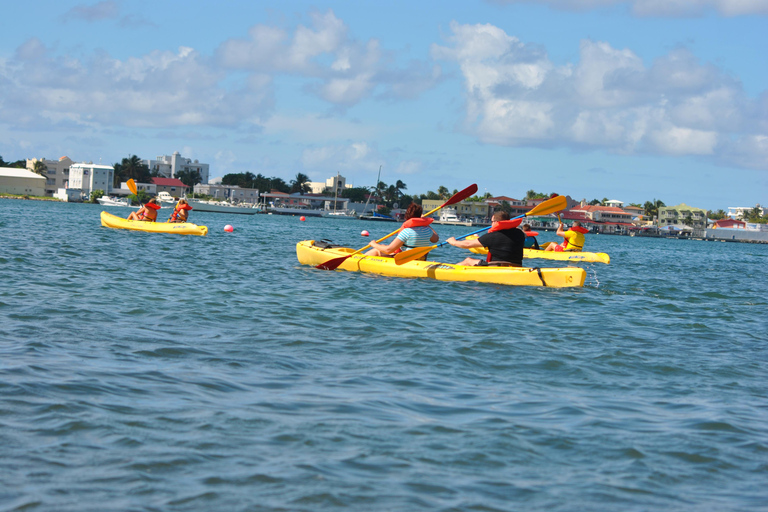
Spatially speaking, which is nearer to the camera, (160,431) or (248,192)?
(160,431)

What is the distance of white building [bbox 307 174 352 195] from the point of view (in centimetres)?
14762

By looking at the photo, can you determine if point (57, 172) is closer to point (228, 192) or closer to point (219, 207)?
point (228, 192)

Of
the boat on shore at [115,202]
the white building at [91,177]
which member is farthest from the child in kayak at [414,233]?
the white building at [91,177]

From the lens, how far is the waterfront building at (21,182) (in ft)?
366

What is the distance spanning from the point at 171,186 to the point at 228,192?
11584 millimetres

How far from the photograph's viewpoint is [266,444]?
4.18 meters

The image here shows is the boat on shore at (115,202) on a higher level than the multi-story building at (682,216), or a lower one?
lower

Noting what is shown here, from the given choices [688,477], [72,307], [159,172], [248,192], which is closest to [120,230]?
[72,307]

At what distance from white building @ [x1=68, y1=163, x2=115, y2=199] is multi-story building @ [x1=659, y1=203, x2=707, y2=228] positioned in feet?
360

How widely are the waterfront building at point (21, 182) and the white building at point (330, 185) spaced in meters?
55.1

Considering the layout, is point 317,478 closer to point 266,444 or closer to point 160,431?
point 266,444

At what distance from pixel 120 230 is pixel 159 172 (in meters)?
133

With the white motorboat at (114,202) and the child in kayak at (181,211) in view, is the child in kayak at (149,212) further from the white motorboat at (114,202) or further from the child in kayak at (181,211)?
the white motorboat at (114,202)

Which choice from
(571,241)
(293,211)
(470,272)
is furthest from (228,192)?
(470,272)
